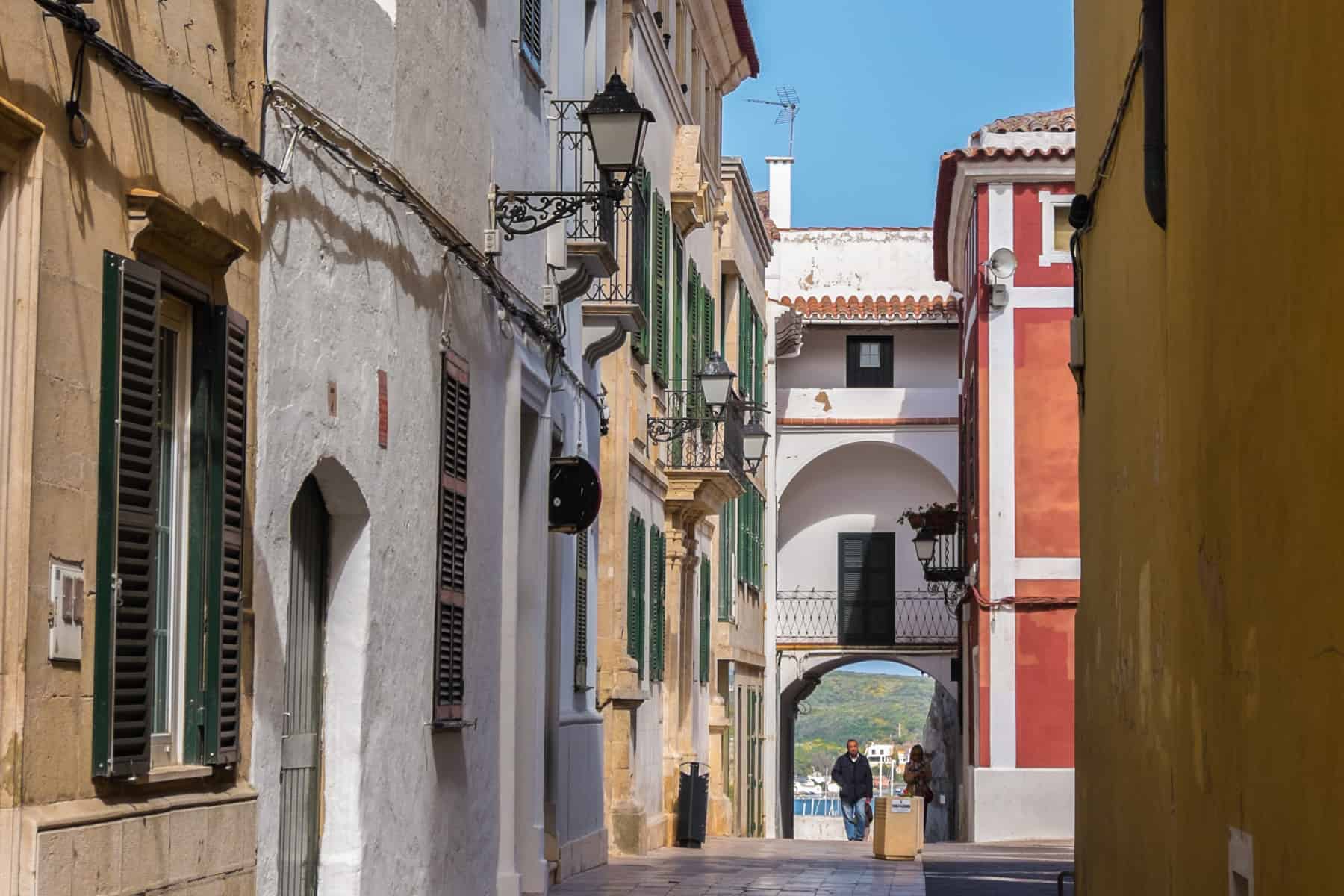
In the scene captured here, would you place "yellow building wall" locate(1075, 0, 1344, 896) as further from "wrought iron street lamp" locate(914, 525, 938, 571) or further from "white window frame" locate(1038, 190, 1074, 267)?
"wrought iron street lamp" locate(914, 525, 938, 571)

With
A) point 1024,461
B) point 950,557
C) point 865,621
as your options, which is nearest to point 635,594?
point 1024,461

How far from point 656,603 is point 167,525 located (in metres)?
17.2

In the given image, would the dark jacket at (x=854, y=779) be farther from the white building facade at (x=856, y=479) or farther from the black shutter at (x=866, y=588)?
the black shutter at (x=866, y=588)

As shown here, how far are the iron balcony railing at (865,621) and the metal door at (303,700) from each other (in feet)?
106

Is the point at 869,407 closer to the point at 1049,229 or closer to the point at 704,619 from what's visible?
the point at 704,619

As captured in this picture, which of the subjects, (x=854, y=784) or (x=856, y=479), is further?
(x=856, y=479)

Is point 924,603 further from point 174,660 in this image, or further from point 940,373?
point 174,660

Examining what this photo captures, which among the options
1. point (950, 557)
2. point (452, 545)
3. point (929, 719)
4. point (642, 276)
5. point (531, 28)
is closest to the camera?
point (452, 545)

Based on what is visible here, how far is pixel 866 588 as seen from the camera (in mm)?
42938

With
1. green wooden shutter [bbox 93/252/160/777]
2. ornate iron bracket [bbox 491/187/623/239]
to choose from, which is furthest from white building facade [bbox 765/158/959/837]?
green wooden shutter [bbox 93/252/160/777]

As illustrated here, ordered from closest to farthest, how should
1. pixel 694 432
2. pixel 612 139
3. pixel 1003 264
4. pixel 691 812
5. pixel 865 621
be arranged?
1. pixel 612 139
2. pixel 691 812
3. pixel 694 432
4. pixel 1003 264
5. pixel 865 621

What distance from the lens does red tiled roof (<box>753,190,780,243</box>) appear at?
39.0 m

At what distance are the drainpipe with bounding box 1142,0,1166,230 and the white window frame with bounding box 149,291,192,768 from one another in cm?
388

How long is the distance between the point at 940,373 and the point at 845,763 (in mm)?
10161
